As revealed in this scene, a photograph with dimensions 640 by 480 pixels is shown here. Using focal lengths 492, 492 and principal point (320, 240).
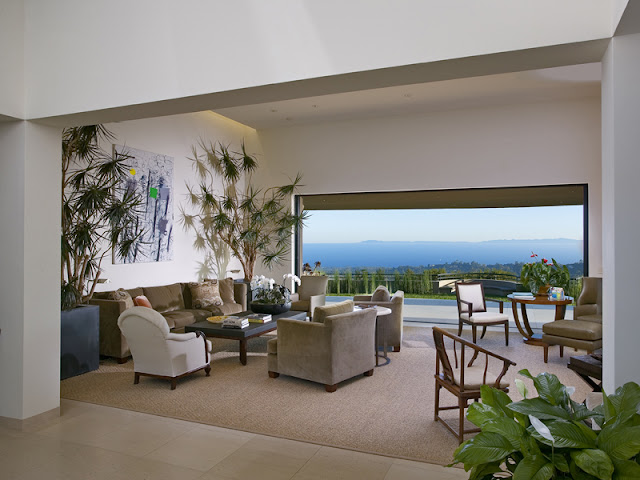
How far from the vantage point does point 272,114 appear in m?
9.26

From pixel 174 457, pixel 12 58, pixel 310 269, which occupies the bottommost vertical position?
pixel 174 457

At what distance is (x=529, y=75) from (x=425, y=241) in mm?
4032

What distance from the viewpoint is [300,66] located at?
3.08 meters

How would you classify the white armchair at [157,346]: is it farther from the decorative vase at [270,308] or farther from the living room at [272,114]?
the decorative vase at [270,308]

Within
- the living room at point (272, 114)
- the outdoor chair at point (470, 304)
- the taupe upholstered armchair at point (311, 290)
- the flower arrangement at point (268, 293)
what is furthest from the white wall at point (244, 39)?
the taupe upholstered armchair at point (311, 290)

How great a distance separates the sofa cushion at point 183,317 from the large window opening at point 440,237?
3.28 m

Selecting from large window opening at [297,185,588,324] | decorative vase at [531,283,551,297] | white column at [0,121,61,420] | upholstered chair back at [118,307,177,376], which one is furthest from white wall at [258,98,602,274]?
white column at [0,121,61,420]

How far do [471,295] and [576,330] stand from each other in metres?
2.05

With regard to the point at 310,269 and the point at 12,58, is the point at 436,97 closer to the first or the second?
the point at 310,269

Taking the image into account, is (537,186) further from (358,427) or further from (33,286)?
(33,286)

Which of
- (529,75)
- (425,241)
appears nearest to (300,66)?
(529,75)

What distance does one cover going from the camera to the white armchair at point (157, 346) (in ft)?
17.0

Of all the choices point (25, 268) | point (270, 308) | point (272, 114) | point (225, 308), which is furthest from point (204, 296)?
point (25, 268)

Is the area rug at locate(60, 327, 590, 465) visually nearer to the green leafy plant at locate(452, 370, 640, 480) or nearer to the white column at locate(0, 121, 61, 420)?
the white column at locate(0, 121, 61, 420)
